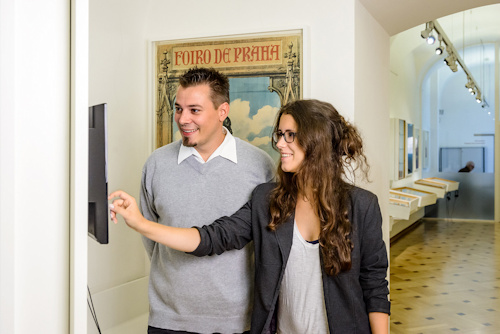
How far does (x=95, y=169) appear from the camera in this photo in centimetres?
142

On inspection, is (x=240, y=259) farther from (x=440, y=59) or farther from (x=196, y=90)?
(x=440, y=59)

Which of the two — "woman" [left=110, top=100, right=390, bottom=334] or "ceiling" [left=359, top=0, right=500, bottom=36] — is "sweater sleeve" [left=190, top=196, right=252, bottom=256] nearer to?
"woman" [left=110, top=100, right=390, bottom=334]

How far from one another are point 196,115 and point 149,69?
1613mm

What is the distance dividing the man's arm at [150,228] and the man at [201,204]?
30 centimetres

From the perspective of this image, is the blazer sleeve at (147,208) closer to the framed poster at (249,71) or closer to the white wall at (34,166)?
the framed poster at (249,71)

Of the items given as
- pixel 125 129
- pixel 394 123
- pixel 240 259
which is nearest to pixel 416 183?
pixel 394 123

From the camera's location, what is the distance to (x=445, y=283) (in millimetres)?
7367

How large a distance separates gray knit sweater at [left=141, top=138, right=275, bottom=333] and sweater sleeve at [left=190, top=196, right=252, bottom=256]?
0.45 feet

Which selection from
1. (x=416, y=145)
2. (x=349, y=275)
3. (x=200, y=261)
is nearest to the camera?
(x=349, y=275)

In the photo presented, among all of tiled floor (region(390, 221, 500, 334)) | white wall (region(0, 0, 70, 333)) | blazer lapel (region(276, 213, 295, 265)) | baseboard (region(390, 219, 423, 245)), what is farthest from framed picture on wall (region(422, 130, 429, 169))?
white wall (region(0, 0, 70, 333))

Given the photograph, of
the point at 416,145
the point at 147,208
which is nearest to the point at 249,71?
the point at 147,208

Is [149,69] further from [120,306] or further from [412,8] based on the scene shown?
[412,8]

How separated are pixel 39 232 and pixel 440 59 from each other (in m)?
15.8

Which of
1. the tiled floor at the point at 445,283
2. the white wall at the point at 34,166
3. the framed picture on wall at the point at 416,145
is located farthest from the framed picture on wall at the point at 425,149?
the white wall at the point at 34,166
